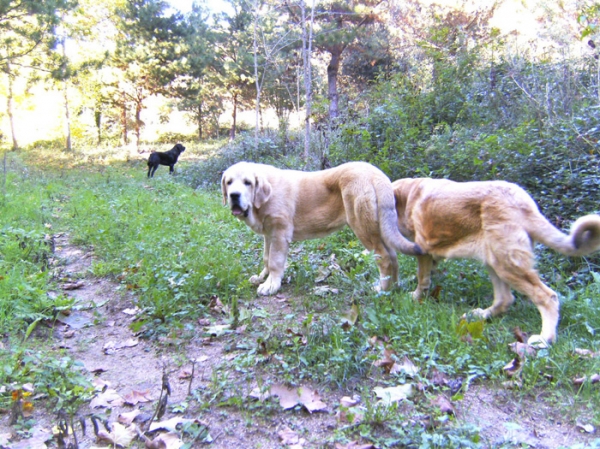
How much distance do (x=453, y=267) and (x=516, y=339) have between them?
155cm

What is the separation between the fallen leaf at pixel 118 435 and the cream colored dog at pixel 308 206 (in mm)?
2453

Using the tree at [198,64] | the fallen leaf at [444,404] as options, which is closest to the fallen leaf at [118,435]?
the fallen leaf at [444,404]

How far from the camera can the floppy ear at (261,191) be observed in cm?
496

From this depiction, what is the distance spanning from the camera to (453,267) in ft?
15.6

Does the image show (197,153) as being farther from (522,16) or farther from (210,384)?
(210,384)

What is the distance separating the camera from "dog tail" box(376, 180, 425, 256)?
4051 mm

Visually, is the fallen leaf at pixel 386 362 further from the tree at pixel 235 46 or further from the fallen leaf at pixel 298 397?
the tree at pixel 235 46

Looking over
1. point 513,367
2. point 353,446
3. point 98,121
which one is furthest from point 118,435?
point 98,121

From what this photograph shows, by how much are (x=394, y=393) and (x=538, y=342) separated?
3.85 ft

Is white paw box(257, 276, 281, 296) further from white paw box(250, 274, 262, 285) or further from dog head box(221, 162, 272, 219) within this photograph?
dog head box(221, 162, 272, 219)

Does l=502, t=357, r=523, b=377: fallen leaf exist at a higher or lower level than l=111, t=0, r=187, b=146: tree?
lower

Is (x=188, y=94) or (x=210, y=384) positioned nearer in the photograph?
(x=210, y=384)

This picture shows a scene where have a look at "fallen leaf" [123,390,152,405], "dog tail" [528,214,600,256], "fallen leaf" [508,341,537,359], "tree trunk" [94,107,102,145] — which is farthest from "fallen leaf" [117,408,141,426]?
"tree trunk" [94,107,102,145]

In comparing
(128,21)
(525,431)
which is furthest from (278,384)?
(128,21)
